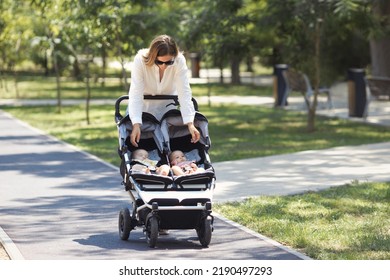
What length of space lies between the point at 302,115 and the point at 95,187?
39.5 ft

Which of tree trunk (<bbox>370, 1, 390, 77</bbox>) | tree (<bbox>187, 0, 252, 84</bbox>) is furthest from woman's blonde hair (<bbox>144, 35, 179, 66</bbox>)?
tree trunk (<bbox>370, 1, 390, 77</bbox>)

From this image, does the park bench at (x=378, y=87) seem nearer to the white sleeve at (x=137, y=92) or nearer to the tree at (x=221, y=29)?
the tree at (x=221, y=29)

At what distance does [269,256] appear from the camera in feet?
28.6

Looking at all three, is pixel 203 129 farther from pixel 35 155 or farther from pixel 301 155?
pixel 35 155

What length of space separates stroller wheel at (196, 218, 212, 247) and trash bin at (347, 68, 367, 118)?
1436 cm

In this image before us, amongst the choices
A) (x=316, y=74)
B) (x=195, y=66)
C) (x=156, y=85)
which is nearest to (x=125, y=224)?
(x=156, y=85)

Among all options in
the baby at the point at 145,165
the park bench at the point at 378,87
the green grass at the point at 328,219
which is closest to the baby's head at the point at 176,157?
the baby at the point at 145,165

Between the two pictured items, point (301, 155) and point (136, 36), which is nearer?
point (301, 155)

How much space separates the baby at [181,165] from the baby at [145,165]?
9 cm

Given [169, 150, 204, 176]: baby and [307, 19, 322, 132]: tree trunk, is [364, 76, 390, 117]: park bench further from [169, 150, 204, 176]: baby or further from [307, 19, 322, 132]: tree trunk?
[169, 150, 204, 176]: baby

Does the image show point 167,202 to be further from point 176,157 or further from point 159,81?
point 159,81

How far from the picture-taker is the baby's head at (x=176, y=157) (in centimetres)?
969

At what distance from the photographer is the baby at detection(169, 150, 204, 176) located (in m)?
9.38
